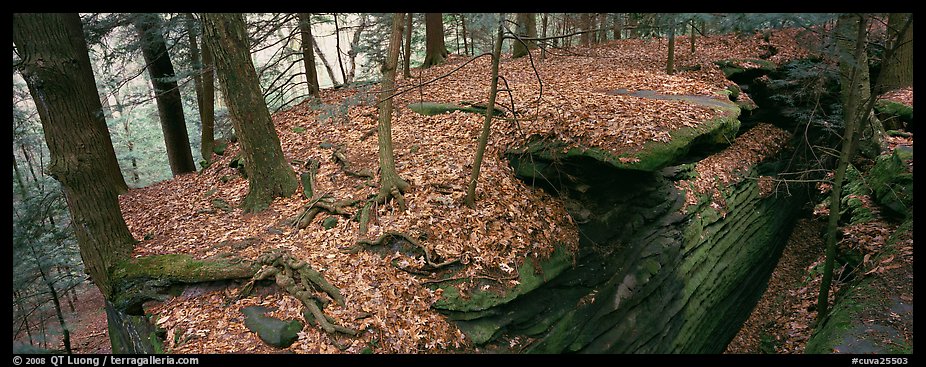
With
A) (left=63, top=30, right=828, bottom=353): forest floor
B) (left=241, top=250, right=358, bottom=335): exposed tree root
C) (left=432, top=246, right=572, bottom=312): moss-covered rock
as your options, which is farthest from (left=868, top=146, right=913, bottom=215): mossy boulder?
(left=241, top=250, right=358, bottom=335): exposed tree root

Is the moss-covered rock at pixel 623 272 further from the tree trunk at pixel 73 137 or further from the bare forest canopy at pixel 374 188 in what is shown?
the tree trunk at pixel 73 137

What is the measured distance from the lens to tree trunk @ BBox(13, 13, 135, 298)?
16.4 ft

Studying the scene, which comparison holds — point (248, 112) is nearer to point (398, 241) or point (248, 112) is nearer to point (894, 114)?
point (398, 241)

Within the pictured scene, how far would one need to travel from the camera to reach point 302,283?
5.34 m

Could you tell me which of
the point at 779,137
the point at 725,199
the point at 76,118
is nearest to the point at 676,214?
the point at 725,199

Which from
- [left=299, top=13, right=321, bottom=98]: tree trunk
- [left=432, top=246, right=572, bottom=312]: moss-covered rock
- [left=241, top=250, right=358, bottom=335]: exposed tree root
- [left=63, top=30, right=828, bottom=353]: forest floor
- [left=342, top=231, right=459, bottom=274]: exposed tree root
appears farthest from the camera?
[left=299, top=13, right=321, bottom=98]: tree trunk

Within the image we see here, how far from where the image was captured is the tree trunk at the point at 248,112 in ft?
21.6

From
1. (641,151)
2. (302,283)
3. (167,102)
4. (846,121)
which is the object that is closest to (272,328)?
(302,283)

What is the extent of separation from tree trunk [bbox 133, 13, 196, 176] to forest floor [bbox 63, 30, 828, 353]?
150cm

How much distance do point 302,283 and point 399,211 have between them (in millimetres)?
1730

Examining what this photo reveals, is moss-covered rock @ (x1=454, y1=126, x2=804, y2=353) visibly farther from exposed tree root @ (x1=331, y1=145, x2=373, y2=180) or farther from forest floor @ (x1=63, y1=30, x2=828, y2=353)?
exposed tree root @ (x1=331, y1=145, x2=373, y2=180)

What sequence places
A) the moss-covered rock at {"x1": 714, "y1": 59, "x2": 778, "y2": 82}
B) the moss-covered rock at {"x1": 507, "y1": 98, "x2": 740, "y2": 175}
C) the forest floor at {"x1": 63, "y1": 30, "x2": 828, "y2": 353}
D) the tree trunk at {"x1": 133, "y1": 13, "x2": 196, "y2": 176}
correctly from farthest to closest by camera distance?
the moss-covered rock at {"x1": 714, "y1": 59, "x2": 778, "y2": 82}
the tree trunk at {"x1": 133, "y1": 13, "x2": 196, "y2": 176}
the moss-covered rock at {"x1": 507, "y1": 98, "x2": 740, "y2": 175}
the forest floor at {"x1": 63, "y1": 30, "x2": 828, "y2": 353}

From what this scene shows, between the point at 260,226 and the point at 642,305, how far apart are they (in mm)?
6315

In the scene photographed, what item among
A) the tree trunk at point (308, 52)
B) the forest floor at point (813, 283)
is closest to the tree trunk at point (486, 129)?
the forest floor at point (813, 283)
